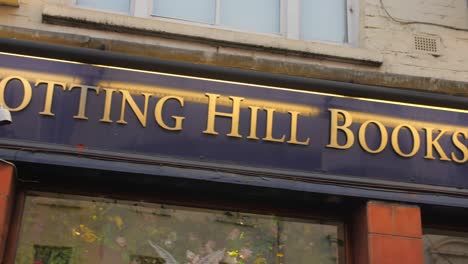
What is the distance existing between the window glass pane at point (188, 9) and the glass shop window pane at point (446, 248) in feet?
8.67

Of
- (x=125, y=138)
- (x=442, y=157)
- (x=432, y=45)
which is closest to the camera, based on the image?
(x=125, y=138)

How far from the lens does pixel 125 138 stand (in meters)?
5.48

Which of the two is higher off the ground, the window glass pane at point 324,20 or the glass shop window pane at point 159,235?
the window glass pane at point 324,20

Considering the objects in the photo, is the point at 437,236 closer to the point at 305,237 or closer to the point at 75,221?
the point at 305,237

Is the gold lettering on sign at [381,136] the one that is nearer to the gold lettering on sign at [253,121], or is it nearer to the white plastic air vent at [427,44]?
the gold lettering on sign at [253,121]

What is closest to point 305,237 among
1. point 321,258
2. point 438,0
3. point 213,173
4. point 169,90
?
point 321,258

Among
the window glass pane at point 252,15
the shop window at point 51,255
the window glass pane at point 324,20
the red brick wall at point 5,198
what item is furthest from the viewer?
the window glass pane at point 324,20

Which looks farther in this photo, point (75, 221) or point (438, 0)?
point (438, 0)

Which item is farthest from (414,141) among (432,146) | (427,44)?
(427,44)

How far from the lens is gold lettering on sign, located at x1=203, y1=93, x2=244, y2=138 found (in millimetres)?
5637

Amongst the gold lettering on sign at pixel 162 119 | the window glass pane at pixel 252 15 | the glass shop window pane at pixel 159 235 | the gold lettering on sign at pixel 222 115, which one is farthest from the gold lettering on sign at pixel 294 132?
the window glass pane at pixel 252 15

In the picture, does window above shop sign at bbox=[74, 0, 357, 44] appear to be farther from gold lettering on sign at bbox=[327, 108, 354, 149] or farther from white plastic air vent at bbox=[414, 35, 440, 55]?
gold lettering on sign at bbox=[327, 108, 354, 149]

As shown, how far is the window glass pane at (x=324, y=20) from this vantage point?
263 inches

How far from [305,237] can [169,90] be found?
1584mm
